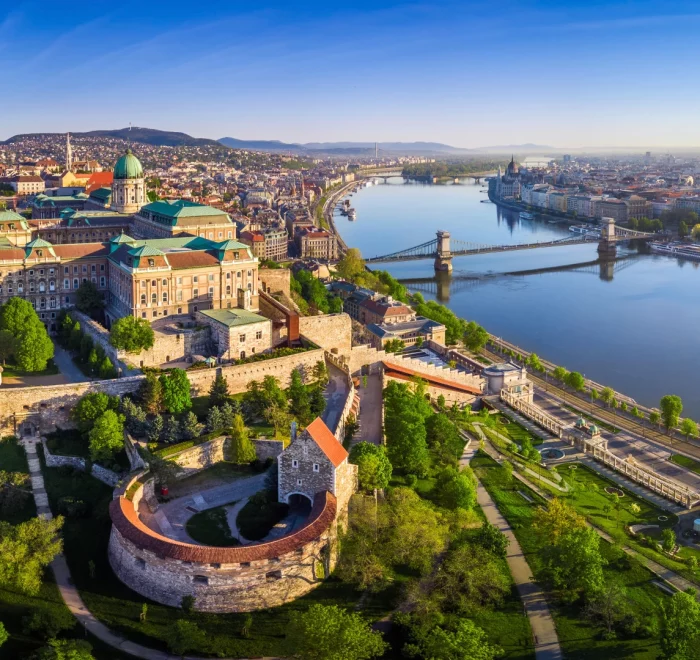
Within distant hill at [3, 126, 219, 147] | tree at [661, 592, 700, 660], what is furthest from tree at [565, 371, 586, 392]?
distant hill at [3, 126, 219, 147]

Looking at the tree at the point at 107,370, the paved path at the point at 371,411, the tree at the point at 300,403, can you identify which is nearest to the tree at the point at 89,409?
the tree at the point at 107,370

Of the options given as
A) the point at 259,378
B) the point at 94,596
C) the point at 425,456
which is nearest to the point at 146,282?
the point at 259,378

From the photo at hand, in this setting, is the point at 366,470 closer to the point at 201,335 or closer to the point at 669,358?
the point at 201,335

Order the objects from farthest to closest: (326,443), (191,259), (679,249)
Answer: (679,249) < (191,259) < (326,443)

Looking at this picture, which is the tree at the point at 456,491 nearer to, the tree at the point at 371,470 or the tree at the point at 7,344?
the tree at the point at 371,470

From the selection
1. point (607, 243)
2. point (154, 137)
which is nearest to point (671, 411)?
point (607, 243)

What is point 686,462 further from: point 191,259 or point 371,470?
point 191,259

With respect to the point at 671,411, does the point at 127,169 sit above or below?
above

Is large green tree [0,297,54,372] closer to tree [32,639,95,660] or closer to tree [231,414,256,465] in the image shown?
tree [231,414,256,465]
